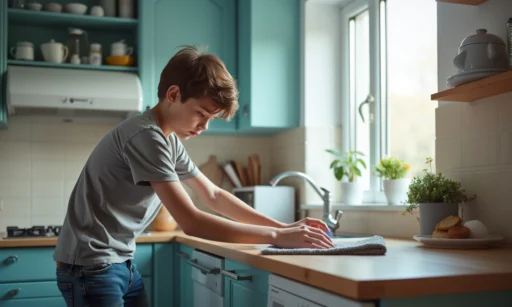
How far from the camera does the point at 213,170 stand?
12.7 feet

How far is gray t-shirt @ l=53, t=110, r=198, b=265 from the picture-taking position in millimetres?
1804

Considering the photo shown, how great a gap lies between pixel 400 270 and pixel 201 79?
2.75 ft

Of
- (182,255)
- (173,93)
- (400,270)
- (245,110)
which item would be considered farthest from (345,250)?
(245,110)

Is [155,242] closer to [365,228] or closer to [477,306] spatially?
[365,228]

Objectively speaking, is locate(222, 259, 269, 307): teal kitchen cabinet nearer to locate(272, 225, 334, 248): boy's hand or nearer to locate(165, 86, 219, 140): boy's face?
locate(272, 225, 334, 248): boy's hand

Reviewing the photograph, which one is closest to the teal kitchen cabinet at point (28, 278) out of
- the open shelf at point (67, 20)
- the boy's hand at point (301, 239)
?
the open shelf at point (67, 20)

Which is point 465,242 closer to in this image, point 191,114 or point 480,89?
point 480,89

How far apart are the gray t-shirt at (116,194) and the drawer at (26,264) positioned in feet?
3.74

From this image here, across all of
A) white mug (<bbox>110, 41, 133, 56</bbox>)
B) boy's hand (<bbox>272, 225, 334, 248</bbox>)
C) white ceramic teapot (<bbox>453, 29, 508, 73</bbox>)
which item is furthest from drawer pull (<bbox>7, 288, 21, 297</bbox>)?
white ceramic teapot (<bbox>453, 29, 508, 73</bbox>)

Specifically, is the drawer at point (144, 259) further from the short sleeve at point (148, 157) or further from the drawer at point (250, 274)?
the short sleeve at point (148, 157)

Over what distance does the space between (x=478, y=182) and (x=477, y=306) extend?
89cm

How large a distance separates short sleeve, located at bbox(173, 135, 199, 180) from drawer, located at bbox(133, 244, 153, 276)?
908mm

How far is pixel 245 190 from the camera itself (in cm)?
359

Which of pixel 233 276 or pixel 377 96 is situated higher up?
pixel 377 96
